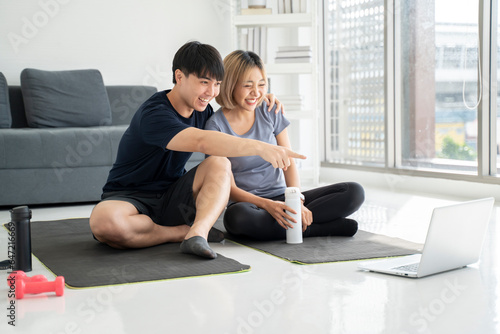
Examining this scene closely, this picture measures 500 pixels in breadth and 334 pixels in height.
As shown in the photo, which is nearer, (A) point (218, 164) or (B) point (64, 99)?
(A) point (218, 164)

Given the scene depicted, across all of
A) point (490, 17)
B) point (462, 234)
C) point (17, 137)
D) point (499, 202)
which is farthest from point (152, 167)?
point (490, 17)

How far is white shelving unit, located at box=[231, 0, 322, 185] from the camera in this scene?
466 cm

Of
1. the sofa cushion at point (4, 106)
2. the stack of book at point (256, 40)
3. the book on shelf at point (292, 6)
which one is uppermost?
the book on shelf at point (292, 6)

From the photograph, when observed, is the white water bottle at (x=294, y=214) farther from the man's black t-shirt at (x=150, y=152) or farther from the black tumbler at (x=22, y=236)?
the black tumbler at (x=22, y=236)

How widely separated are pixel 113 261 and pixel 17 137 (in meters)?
1.80

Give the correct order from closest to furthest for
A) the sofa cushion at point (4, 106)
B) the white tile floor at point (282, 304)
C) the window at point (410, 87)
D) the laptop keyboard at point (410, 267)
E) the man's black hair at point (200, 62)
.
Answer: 1. the white tile floor at point (282, 304)
2. the laptop keyboard at point (410, 267)
3. the man's black hair at point (200, 62)
4. the window at point (410, 87)
5. the sofa cushion at point (4, 106)

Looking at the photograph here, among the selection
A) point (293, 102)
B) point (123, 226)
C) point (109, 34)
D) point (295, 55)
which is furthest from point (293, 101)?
point (123, 226)

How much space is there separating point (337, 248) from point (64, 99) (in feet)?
8.61

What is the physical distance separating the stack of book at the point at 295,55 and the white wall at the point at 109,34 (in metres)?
0.68

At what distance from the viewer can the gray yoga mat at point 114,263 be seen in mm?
1875

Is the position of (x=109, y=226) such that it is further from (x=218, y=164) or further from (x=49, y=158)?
(x=49, y=158)

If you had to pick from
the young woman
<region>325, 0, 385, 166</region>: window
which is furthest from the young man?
<region>325, 0, 385, 166</region>: window

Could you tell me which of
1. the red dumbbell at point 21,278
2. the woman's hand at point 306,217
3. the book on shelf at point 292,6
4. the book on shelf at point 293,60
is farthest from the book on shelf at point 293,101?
the red dumbbell at point 21,278

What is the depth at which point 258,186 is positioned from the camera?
251cm
